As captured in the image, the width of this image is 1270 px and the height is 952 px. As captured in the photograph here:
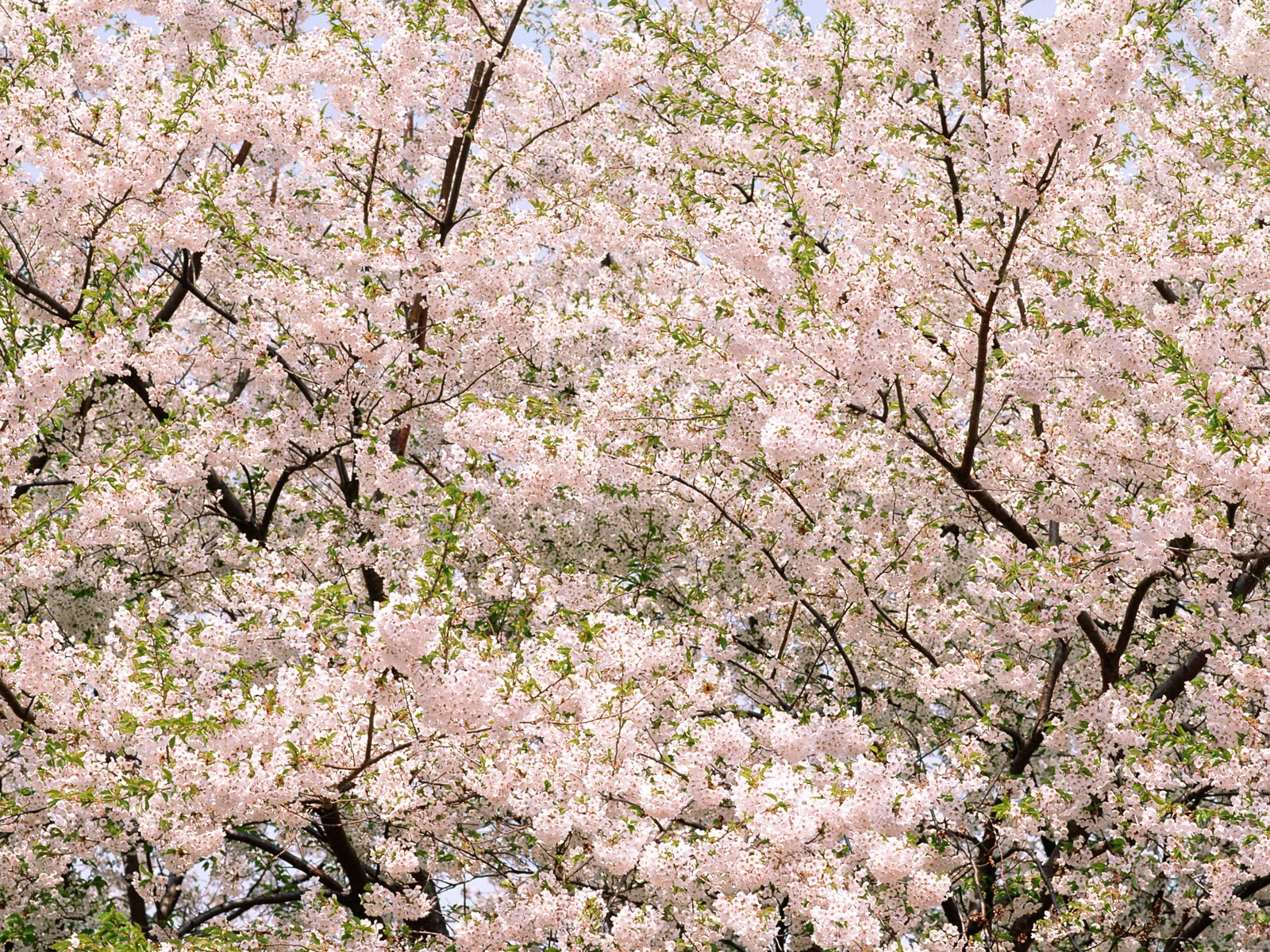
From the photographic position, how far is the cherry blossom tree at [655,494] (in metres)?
7.25

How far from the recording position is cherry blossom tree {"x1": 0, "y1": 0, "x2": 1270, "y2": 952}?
23.8ft

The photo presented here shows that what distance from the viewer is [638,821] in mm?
7422

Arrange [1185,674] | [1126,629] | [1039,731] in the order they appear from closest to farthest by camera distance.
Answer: [1126,629] < [1039,731] < [1185,674]

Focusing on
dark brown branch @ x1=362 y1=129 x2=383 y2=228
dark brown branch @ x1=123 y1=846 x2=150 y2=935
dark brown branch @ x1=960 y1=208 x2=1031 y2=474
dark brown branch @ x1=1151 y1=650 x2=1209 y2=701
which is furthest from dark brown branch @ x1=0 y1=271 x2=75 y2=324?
dark brown branch @ x1=1151 y1=650 x2=1209 y2=701

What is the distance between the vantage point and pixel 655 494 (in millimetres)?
10680

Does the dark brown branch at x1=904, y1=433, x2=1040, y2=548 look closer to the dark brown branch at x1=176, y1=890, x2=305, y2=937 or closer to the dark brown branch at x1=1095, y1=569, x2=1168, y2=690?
the dark brown branch at x1=1095, y1=569, x2=1168, y2=690

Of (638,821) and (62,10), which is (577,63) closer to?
(62,10)

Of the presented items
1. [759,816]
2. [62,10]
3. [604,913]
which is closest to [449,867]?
[604,913]

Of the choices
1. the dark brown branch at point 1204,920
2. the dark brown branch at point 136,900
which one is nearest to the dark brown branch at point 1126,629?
the dark brown branch at point 1204,920

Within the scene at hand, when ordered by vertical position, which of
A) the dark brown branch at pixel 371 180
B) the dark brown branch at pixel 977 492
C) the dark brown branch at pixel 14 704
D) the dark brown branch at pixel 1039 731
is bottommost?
the dark brown branch at pixel 14 704

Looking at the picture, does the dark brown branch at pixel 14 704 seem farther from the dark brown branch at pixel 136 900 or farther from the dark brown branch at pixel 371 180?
the dark brown branch at pixel 371 180

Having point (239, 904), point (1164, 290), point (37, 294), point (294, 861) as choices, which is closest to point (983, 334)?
point (1164, 290)

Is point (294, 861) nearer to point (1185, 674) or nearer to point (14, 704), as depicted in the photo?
point (14, 704)

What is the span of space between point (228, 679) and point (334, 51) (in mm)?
4986
